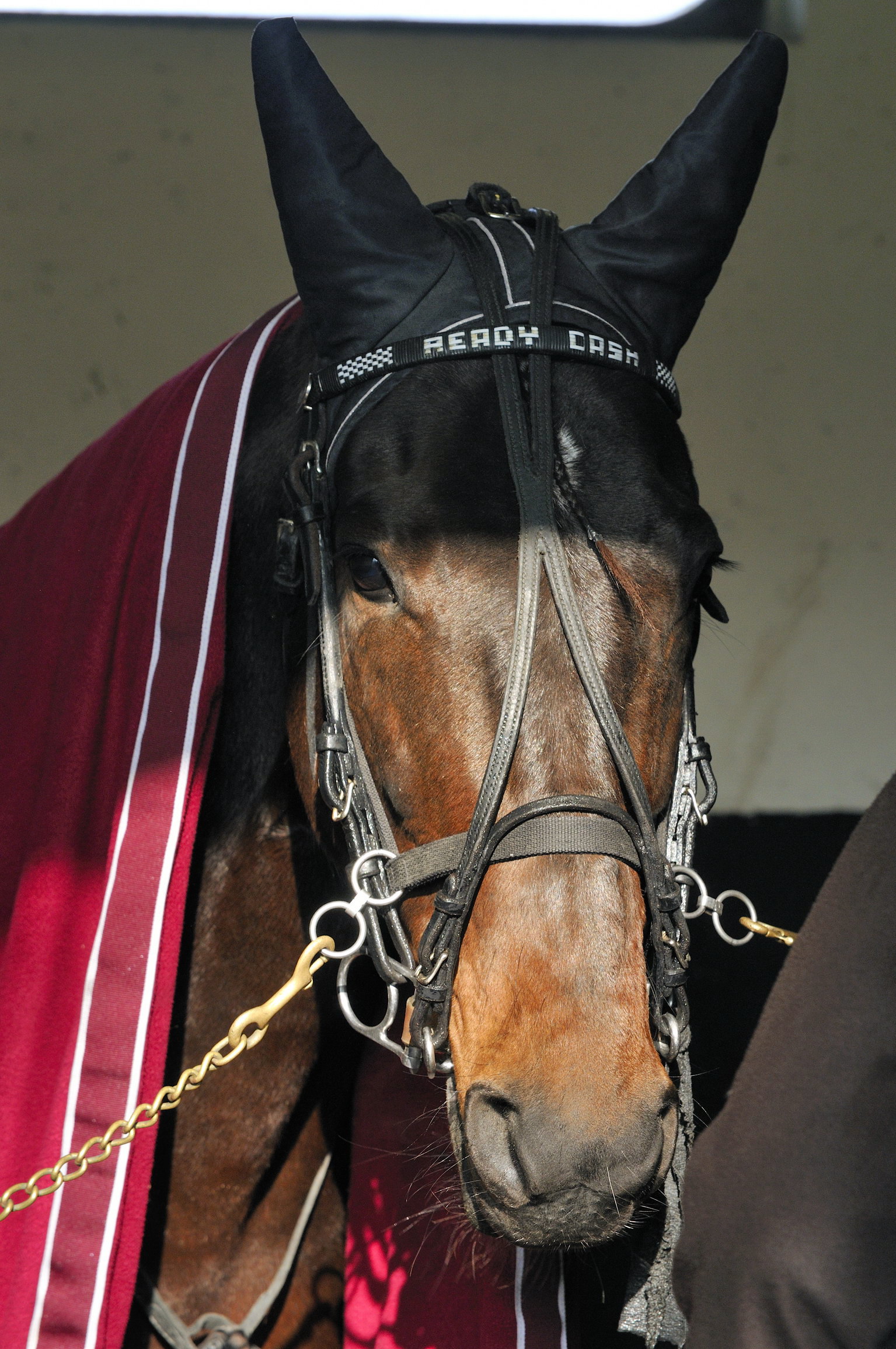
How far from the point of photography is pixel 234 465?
1.50 metres

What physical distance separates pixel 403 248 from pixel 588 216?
1.86 meters

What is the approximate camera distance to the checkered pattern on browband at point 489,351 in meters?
1.26

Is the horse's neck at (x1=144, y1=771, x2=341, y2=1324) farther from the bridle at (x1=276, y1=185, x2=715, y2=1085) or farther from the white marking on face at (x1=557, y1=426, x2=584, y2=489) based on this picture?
the white marking on face at (x1=557, y1=426, x2=584, y2=489)

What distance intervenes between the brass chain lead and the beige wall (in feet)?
6.81

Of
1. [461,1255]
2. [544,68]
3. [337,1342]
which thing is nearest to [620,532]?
[461,1255]

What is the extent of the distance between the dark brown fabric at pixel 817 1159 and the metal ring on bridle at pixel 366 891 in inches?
17.5

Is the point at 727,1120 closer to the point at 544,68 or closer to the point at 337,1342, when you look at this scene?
the point at 337,1342

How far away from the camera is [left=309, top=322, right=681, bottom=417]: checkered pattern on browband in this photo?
4.15 feet

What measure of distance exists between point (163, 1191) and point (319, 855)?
503 millimetres

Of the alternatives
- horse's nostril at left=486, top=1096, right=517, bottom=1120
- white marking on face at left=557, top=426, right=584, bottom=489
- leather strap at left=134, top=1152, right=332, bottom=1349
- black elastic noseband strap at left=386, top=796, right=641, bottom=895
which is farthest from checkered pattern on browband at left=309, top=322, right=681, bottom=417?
leather strap at left=134, top=1152, right=332, bottom=1349

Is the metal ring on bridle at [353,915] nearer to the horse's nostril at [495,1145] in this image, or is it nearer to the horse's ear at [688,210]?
the horse's nostril at [495,1145]

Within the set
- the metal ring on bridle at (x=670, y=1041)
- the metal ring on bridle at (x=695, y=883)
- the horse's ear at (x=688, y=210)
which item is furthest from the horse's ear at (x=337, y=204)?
the metal ring on bridle at (x=670, y=1041)

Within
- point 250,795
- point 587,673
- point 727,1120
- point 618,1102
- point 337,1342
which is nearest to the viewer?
point 727,1120

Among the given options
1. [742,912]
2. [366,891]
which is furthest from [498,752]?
[742,912]
